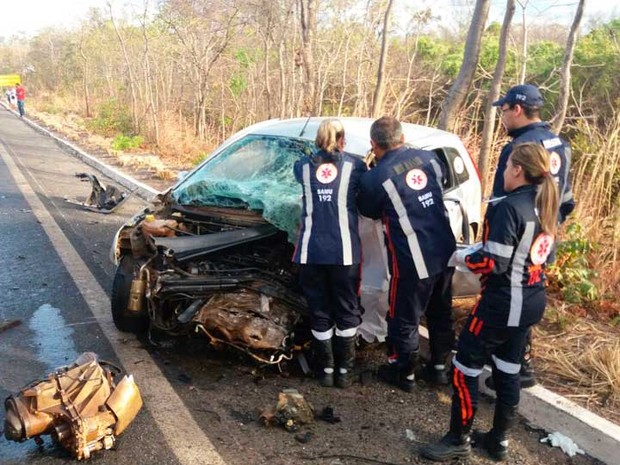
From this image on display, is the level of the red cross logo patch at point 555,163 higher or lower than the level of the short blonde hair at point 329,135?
lower

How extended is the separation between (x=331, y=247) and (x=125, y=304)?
165cm

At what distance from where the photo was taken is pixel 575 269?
475cm

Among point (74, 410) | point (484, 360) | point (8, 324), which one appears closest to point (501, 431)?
point (484, 360)

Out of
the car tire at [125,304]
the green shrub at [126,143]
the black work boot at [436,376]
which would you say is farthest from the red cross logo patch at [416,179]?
the green shrub at [126,143]

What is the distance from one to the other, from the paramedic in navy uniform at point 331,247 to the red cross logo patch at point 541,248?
112 cm

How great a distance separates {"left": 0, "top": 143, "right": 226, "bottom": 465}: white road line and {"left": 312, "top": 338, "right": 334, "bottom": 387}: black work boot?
91cm

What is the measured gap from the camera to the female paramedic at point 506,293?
2752mm

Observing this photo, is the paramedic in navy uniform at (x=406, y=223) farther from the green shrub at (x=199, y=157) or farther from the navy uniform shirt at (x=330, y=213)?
the green shrub at (x=199, y=157)

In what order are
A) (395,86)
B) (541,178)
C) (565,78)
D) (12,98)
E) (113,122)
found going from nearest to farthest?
(541,178) < (565,78) < (395,86) < (113,122) < (12,98)

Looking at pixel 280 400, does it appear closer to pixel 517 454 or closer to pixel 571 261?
pixel 517 454

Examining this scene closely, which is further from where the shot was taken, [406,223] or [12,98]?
[12,98]

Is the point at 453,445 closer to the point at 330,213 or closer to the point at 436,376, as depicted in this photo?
the point at 436,376

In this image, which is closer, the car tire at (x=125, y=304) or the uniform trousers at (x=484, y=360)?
the uniform trousers at (x=484, y=360)

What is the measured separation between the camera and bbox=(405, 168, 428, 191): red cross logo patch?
3.44 m
